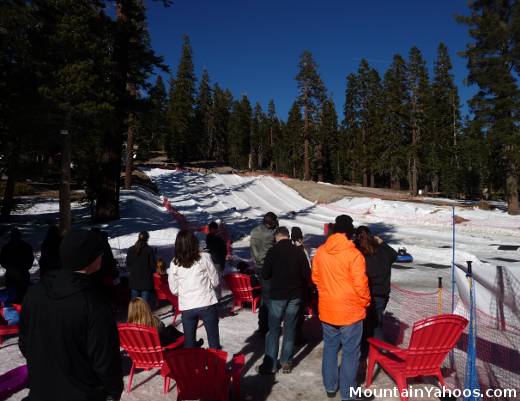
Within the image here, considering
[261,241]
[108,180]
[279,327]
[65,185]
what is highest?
[108,180]

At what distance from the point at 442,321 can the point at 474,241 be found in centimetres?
1597

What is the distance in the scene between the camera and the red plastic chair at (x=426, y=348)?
180 inches

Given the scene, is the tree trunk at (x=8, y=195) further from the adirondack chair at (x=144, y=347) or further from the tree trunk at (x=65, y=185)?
the adirondack chair at (x=144, y=347)

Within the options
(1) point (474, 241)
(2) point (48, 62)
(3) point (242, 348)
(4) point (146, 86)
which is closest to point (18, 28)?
(2) point (48, 62)

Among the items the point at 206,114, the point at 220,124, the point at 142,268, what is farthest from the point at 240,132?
the point at 142,268

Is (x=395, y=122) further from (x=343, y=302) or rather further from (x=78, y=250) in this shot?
(x=78, y=250)

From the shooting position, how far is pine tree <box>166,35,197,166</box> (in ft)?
210

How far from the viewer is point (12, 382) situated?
5066 mm

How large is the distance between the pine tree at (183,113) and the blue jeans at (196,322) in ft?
195

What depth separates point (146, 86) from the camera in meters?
17.9

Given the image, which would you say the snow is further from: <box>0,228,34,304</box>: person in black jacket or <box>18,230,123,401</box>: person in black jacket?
<box>18,230,123,401</box>: person in black jacket

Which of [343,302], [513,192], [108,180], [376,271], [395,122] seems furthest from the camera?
[395,122]

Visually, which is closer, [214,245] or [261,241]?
[261,241]

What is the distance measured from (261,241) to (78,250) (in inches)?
181
